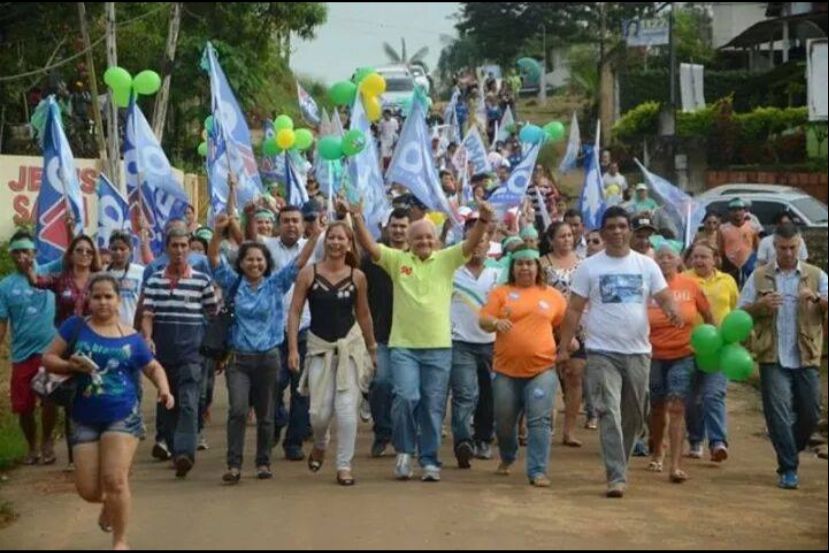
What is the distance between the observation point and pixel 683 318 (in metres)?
11.3

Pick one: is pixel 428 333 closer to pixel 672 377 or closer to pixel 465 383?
pixel 465 383

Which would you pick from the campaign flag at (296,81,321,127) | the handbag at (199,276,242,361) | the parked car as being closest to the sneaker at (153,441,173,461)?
the handbag at (199,276,242,361)

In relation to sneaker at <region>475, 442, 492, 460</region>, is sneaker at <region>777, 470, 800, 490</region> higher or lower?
lower

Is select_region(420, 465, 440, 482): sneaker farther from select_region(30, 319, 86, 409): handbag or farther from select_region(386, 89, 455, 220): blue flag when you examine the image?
select_region(386, 89, 455, 220): blue flag

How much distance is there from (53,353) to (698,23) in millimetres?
49089

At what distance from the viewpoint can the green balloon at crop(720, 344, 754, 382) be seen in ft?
33.9

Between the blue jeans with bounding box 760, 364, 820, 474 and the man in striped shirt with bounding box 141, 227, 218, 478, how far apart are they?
377 cm

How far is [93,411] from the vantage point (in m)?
8.28

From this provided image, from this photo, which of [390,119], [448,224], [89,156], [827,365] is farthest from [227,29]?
[827,365]

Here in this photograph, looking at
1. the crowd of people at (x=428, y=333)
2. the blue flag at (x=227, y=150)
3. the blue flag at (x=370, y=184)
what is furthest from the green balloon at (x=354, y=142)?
the crowd of people at (x=428, y=333)

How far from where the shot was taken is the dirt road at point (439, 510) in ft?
28.5

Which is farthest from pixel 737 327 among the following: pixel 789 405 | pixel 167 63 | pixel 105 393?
pixel 167 63

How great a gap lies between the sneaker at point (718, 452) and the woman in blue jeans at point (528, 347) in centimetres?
165

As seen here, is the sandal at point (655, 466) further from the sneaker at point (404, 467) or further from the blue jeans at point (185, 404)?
the blue jeans at point (185, 404)
